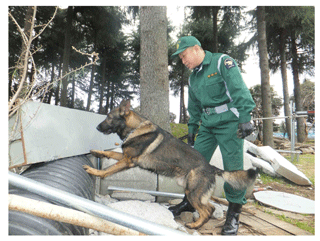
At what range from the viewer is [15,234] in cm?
105

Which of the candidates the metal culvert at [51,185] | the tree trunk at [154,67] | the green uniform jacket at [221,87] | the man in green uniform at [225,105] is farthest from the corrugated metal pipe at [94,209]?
the tree trunk at [154,67]

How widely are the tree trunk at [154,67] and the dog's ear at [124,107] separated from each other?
108 centimetres

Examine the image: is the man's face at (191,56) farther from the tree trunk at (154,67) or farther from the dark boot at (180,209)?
the dark boot at (180,209)

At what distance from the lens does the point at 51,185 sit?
4.90ft

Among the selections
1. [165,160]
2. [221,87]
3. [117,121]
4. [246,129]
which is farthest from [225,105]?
[117,121]

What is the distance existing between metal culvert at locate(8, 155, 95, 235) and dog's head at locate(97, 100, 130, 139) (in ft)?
1.73

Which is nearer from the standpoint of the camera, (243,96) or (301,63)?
(243,96)

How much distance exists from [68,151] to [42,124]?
1.76 ft

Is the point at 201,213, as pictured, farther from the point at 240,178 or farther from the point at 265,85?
the point at 265,85

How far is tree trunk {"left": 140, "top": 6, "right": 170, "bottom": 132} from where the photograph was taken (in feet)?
12.0
